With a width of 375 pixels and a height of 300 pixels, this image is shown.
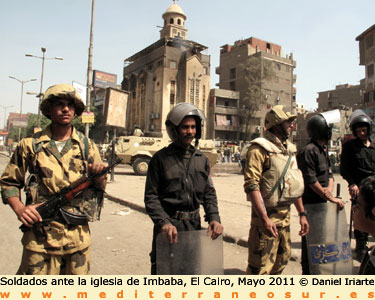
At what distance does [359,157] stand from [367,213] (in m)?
2.50

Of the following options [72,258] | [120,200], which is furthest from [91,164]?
[120,200]

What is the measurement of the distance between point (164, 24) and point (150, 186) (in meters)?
59.4

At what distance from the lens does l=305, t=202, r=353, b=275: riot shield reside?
2678 mm

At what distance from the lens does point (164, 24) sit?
185 feet

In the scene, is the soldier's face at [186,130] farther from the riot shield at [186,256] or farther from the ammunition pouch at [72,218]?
the ammunition pouch at [72,218]

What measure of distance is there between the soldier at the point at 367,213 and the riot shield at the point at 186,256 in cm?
84

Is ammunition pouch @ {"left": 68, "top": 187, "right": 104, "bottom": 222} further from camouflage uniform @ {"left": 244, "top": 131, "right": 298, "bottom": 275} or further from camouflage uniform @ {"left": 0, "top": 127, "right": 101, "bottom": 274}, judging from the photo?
camouflage uniform @ {"left": 244, "top": 131, "right": 298, "bottom": 275}

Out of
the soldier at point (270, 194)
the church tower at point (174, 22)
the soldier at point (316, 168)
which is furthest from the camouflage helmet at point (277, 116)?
the church tower at point (174, 22)

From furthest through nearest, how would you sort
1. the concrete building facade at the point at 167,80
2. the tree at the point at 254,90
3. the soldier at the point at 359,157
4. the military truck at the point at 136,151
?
1. the tree at the point at 254,90
2. the concrete building facade at the point at 167,80
3. the military truck at the point at 136,151
4. the soldier at the point at 359,157

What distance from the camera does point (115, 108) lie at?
34.1ft

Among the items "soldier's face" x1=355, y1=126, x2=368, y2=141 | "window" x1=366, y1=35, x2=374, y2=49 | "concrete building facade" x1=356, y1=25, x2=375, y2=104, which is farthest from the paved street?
"window" x1=366, y1=35, x2=374, y2=49

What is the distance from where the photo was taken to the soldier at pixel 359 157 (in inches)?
142

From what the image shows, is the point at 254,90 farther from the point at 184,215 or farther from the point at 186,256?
the point at 186,256
